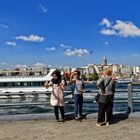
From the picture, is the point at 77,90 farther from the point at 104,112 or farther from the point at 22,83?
the point at 22,83

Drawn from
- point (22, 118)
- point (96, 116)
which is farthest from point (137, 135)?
point (22, 118)

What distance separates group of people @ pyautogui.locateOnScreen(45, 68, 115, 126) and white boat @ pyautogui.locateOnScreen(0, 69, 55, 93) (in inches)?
1909

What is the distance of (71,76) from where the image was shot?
11.6m

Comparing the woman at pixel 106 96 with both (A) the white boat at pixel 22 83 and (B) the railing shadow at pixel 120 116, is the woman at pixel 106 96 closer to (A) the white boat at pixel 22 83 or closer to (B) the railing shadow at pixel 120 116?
(B) the railing shadow at pixel 120 116

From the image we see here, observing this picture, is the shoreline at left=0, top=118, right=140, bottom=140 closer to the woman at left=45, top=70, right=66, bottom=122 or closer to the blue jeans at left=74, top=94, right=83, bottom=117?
the blue jeans at left=74, top=94, right=83, bottom=117

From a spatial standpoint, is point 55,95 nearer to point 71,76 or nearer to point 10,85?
point 71,76

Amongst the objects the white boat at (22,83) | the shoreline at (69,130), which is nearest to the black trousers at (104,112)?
the shoreline at (69,130)

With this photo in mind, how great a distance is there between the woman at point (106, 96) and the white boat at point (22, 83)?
4925 cm

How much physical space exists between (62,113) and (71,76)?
118cm

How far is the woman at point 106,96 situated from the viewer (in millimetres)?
10508

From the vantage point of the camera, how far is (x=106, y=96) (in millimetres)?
10617

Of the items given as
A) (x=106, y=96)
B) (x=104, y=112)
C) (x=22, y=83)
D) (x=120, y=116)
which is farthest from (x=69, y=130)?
(x=22, y=83)

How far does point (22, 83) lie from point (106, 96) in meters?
52.8

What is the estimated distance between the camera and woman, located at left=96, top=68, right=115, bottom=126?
34.5 ft
